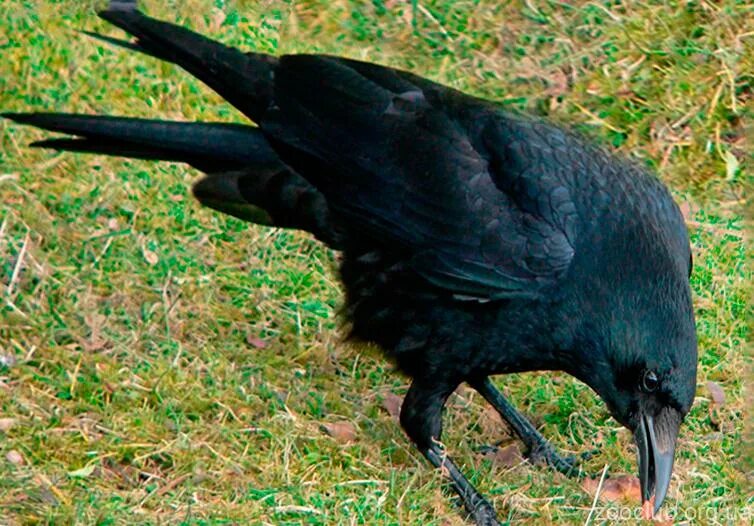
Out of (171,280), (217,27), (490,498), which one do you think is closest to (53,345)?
(171,280)

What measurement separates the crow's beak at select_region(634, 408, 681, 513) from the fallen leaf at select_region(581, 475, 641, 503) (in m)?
0.43

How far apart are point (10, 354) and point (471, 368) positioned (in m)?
1.88

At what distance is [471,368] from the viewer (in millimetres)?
4910

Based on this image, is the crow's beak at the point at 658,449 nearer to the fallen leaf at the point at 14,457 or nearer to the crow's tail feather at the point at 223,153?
the crow's tail feather at the point at 223,153

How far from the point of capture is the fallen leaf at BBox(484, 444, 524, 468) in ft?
17.5

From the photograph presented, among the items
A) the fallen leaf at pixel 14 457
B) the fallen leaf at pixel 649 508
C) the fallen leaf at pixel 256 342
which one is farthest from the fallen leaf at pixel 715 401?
the fallen leaf at pixel 14 457

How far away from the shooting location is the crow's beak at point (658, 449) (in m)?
4.61

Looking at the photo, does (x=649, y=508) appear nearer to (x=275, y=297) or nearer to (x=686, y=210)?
(x=275, y=297)

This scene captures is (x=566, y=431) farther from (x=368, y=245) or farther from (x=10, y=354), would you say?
(x=10, y=354)

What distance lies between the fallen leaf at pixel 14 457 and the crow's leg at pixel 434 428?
1416 mm

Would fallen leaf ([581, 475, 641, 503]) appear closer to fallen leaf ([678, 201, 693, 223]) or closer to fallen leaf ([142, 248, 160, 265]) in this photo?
fallen leaf ([678, 201, 693, 223])

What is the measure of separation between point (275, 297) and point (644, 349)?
1.94m

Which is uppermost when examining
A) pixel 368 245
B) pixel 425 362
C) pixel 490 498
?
pixel 368 245

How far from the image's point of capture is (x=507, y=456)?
17.7ft
